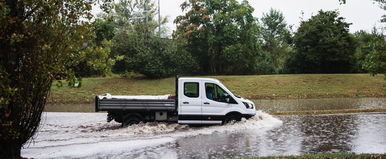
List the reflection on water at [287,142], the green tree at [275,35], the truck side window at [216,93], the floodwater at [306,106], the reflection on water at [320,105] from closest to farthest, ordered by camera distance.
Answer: the reflection on water at [287,142] → the truck side window at [216,93] → the reflection on water at [320,105] → the floodwater at [306,106] → the green tree at [275,35]

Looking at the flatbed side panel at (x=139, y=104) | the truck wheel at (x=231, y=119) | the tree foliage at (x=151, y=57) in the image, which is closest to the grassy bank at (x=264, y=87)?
the tree foliage at (x=151, y=57)

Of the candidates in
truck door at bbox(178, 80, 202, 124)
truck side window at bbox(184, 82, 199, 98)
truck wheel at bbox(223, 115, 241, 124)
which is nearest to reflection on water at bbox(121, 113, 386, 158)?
truck wheel at bbox(223, 115, 241, 124)

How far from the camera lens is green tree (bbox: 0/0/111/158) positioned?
8.33 meters

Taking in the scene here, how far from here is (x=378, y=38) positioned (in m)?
13.6

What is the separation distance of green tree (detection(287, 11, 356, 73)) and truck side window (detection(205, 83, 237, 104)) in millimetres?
30100

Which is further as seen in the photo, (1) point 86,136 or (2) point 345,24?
(2) point 345,24

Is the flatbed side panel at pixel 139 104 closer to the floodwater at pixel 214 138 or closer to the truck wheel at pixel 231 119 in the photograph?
the floodwater at pixel 214 138

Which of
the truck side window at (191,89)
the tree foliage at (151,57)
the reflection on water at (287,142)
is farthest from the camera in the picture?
the tree foliage at (151,57)

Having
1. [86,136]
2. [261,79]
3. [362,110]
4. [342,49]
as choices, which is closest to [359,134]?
[362,110]

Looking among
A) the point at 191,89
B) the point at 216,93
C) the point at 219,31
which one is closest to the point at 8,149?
the point at 191,89

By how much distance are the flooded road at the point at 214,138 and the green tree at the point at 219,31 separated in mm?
30890

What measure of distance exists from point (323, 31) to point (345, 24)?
9.99ft

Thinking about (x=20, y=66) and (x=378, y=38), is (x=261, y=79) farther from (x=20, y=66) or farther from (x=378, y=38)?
(x=20, y=66)

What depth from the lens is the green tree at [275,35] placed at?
7105 centimetres
